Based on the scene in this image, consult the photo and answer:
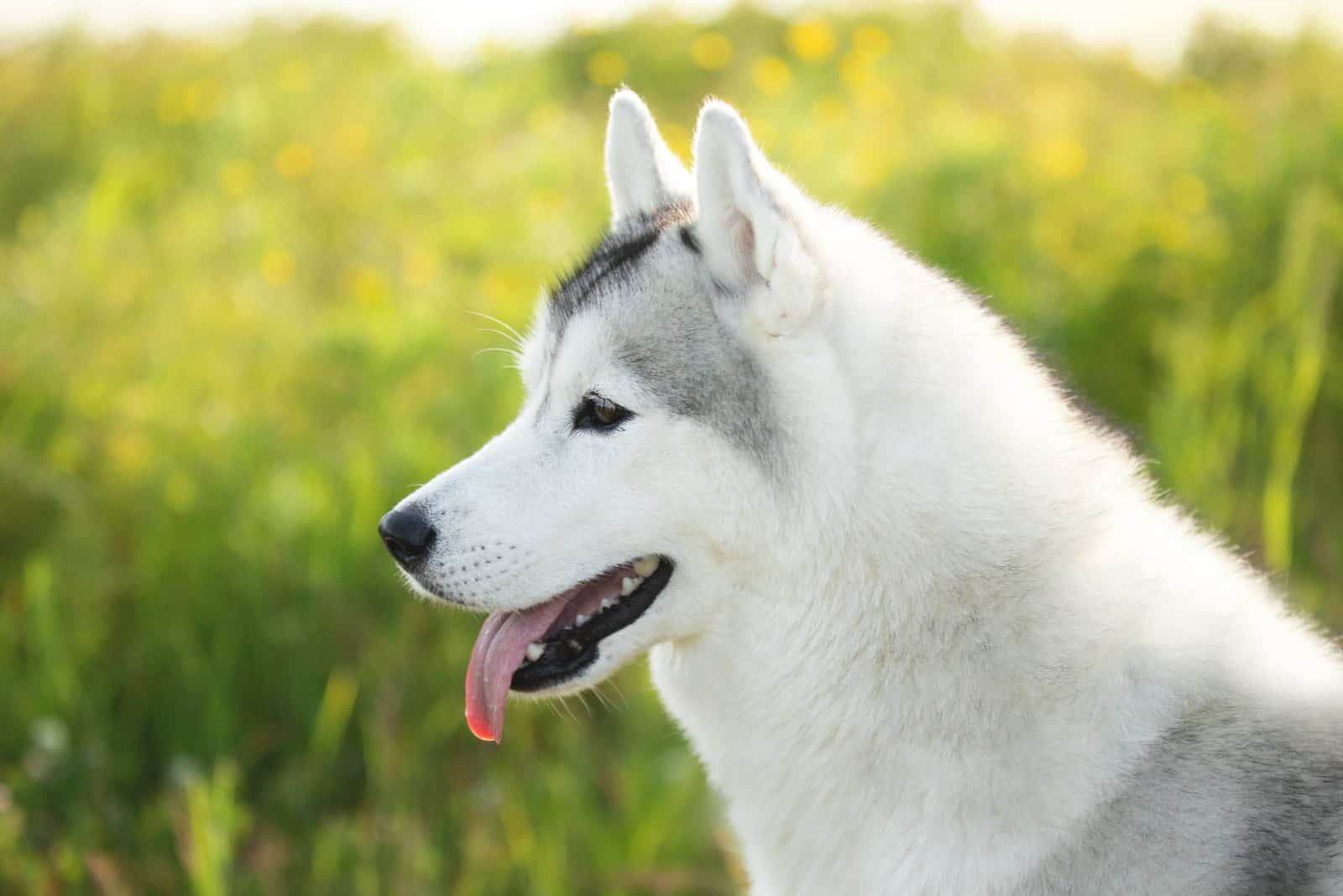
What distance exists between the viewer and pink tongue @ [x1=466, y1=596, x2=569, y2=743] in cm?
284

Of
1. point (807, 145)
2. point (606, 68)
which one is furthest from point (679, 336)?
point (606, 68)

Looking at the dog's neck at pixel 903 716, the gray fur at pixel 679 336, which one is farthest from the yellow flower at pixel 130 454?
the dog's neck at pixel 903 716

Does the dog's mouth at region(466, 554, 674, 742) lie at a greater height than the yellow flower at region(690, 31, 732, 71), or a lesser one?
lesser

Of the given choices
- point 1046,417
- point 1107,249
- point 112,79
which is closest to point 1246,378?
point 1107,249

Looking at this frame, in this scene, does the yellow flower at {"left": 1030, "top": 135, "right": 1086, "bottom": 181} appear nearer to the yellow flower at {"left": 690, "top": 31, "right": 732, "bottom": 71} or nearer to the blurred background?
the blurred background

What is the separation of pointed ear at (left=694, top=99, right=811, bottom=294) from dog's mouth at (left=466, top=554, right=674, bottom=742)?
66 cm

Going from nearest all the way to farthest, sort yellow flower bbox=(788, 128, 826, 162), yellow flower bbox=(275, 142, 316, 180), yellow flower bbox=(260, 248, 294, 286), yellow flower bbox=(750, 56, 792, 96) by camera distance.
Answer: yellow flower bbox=(260, 248, 294, 286)
yellow flower bbox=(788, 128, 826, 162)
yellow flower bbox=(275, 142, 316, 180)
yellow flower bbox=(750, 56, 792, 96)

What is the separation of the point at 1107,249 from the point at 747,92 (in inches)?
176

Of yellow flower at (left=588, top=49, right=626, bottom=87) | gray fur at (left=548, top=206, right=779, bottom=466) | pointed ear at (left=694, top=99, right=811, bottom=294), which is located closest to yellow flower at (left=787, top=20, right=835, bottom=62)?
yellow flower at (left=588, top=49, right=626, bottom=87)

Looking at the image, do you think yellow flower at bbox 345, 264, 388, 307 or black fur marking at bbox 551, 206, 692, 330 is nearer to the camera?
black fur marking at bbox 551, 206, 692, 330

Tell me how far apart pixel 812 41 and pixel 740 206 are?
797 centimetres

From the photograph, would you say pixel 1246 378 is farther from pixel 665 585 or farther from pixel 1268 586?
pixel 665 585

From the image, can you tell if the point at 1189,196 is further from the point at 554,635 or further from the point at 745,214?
the point at 554,635

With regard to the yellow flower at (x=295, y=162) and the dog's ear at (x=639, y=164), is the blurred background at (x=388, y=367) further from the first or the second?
the dog's ear at (x=639, y=164)
